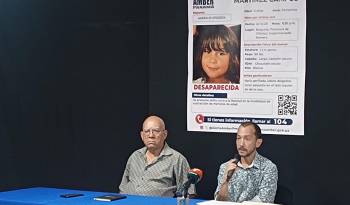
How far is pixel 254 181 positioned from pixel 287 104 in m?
0.70

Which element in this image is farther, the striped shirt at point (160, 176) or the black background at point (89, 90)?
the black background at point (89, 90)

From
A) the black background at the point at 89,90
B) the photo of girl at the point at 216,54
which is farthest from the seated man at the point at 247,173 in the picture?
the photo of girl at the point at 216,54

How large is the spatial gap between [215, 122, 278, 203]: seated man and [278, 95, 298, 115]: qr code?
433 mm

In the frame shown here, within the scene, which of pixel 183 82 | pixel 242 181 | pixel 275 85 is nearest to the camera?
pixel 242 181

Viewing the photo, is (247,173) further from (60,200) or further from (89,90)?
(89,90)

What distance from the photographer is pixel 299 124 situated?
196 inches

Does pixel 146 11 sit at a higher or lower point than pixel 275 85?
higher

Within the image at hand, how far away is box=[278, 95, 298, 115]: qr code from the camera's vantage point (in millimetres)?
5014

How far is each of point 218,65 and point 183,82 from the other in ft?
1.13

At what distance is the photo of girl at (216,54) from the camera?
5.25 metres

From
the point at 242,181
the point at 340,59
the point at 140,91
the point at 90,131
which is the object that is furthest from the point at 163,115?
the point at 340,59

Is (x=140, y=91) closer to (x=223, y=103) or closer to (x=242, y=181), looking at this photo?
(x=223, y=103)

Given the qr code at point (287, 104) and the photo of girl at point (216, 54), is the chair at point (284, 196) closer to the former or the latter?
the qr code at point (287, 104)

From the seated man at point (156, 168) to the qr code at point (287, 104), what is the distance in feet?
2.68
